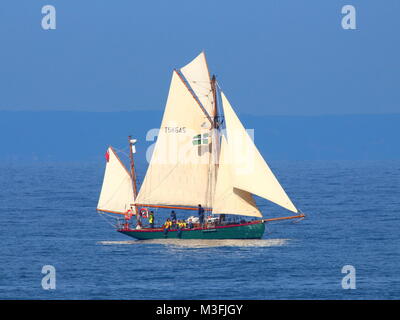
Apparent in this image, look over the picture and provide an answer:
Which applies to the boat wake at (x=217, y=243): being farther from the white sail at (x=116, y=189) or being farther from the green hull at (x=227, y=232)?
the white sail at (x=116, y=189)

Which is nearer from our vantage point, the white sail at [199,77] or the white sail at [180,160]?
the white sail at [199,77]

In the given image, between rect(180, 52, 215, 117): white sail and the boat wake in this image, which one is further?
rect(180, 52, 215, 117): white sail

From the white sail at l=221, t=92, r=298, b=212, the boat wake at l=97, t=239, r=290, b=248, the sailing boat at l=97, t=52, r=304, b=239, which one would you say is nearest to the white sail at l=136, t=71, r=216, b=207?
the sailing boat at l=97, t=52, r=304, b=239

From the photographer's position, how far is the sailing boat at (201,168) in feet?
227

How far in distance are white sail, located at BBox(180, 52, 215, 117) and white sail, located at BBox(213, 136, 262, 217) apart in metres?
3.68

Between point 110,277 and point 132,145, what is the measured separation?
16.7 metres

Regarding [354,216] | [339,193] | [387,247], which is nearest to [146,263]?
[387,247]

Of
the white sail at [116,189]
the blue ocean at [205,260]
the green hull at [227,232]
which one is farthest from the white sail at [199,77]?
the blue ocean at [205,260]

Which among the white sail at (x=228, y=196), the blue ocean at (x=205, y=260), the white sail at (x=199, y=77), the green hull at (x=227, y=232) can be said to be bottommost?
the blue ocean at (x=205, y=260)

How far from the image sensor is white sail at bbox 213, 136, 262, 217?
229 ft

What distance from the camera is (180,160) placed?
72.9 metres

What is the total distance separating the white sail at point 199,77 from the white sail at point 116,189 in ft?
28.3

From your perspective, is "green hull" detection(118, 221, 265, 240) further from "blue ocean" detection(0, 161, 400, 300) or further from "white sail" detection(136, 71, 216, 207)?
"white sail" detection(136, 71, 216, 207)

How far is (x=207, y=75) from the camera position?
71375mm
